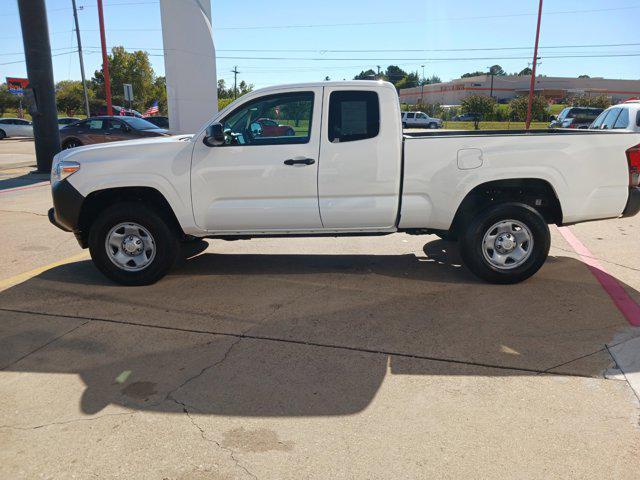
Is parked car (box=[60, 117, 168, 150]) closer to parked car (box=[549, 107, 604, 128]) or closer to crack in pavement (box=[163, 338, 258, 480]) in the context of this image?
crack in pavement (box=[163, 338, 258, 480])

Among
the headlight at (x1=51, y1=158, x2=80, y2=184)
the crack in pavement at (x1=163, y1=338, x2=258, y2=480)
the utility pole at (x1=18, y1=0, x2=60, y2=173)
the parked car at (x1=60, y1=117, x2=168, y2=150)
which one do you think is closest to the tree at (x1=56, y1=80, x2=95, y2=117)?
the parked car at (x1=60, y1=117, x2=168, y2=150)

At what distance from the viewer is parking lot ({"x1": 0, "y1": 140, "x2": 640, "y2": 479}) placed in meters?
2.67

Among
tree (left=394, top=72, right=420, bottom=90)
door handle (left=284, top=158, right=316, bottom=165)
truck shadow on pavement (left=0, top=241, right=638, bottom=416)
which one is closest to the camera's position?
truck shadow on pavement (left=0, top=241, right=638, bottom=416)

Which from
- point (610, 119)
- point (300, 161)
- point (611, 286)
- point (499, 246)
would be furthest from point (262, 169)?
point (610, 119)

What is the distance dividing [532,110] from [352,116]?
5061 cm

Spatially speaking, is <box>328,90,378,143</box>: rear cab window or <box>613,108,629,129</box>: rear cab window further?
<box>613,108,629,129</box>: rear cab window

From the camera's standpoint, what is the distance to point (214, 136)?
485 cm

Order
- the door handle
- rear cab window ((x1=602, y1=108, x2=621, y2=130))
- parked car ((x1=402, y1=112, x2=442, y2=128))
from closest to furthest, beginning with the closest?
the door handle, rear cab window ((x1=602, y1=108, x2=621, y2=130)), parked car ((x1=402, y1=112, x2=442, y2=128))

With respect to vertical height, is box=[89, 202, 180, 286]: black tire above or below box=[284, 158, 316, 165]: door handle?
below

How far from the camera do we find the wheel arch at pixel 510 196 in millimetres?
5078

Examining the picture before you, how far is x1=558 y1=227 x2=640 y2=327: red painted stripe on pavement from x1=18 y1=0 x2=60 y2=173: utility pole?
1292 centimetres

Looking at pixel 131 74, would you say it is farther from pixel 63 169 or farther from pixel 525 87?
pixel 525 87

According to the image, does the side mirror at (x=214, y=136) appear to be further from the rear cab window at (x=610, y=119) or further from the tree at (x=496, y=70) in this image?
the tree at (x=496, y=70)

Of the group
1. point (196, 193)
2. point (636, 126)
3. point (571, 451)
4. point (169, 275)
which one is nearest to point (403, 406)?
point (571, 451)
